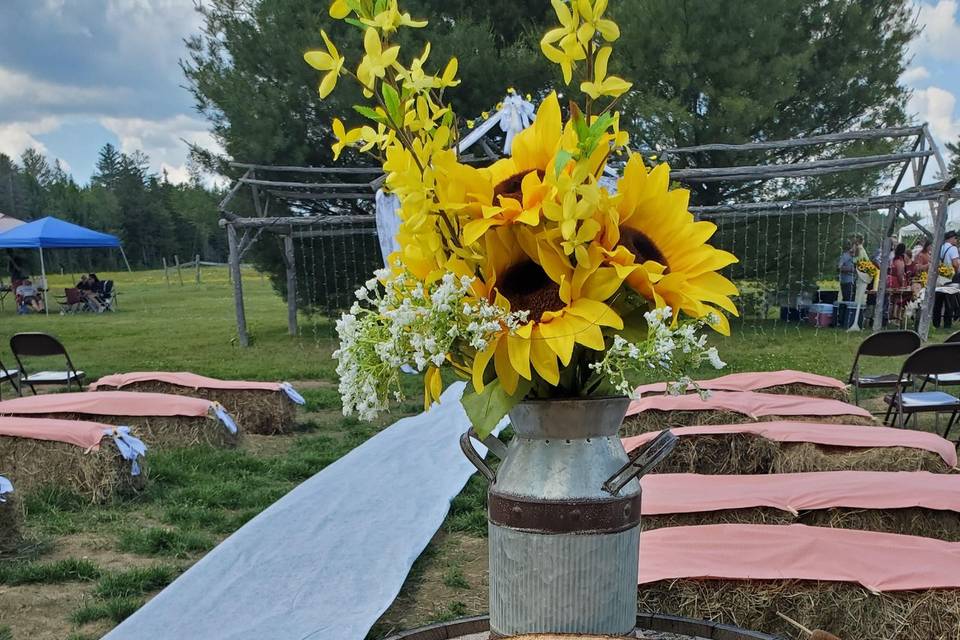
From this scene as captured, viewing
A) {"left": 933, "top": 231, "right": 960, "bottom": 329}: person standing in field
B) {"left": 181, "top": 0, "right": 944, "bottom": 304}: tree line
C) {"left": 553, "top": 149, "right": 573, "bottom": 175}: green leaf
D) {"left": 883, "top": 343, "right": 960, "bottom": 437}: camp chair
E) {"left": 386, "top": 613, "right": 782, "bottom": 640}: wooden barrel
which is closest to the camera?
{"left": 553, "top": 149, "right": 573, "bottom": 175}: green leaf

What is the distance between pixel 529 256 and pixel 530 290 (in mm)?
48

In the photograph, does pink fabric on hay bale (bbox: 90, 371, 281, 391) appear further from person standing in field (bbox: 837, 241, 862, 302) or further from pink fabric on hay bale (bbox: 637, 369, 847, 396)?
person standing in field (bbox: 837, 241, 862, 302)

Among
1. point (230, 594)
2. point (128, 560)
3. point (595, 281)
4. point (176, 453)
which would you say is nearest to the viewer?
point (595, 281)

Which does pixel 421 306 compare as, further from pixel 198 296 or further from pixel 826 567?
pixel 198 296

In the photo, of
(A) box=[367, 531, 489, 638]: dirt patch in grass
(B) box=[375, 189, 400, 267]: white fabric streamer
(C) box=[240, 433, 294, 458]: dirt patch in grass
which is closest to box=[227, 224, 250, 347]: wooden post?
(B) box=[375, 189, 400, 267]: white fabric streamer

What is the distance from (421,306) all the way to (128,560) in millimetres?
3751

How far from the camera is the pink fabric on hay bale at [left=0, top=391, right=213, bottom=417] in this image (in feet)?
19.9

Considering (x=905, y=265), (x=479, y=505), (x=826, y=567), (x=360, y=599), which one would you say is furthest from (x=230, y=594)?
(x=905, y=265)

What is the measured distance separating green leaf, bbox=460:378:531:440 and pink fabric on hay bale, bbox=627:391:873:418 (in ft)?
13.1

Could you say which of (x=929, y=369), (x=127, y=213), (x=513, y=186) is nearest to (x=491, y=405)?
(x=513, y=186)

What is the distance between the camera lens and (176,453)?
6.11 m

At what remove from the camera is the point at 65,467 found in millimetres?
5145

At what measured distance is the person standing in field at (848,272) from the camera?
14609mm

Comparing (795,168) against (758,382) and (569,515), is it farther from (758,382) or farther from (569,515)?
(569,515)
